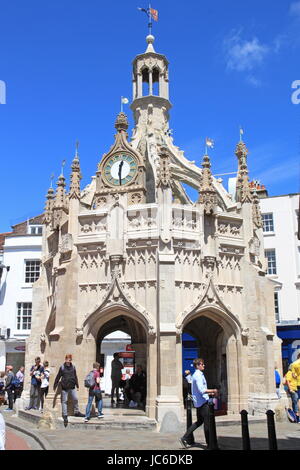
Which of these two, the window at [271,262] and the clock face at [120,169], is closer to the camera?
the clock face at [120,169]

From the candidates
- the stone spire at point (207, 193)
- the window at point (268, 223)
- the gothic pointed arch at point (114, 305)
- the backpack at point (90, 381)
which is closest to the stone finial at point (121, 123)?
the stone spire at point (207, 193)

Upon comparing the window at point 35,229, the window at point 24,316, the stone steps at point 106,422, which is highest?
the window at point 35,229

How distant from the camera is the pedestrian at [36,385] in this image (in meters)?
16.1

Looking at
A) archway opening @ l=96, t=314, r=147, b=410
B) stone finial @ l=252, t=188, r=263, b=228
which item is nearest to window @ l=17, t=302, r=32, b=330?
archway opening @ l=96, t=314, r=147, b=410

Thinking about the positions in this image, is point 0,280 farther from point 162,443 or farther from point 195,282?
point 162,443

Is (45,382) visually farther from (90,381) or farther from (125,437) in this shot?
(125,437)

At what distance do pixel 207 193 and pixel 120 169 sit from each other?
A: 4256mm

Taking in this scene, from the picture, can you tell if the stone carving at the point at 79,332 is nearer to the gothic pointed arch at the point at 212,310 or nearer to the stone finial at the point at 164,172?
the gothic pointed arch at the point at 212,310

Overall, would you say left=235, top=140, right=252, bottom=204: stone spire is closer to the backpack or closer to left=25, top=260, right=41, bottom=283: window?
the backpack

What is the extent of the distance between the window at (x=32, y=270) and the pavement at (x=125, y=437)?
735 inches

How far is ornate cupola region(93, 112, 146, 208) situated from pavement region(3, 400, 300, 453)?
8.28m

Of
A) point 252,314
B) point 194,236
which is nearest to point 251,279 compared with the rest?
point 252,314

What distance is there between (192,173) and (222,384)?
28.1 feet

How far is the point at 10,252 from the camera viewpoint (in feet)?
110
